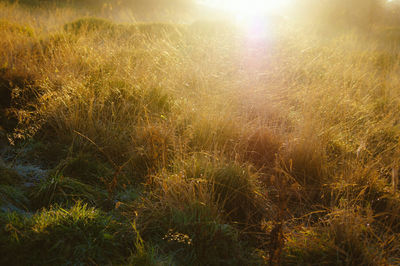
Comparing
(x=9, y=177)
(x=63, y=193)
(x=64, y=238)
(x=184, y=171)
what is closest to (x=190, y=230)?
(x=184, y=171)

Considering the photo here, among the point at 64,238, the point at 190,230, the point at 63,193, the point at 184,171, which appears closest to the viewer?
the point at 64,238

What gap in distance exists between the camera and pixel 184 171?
203 cm

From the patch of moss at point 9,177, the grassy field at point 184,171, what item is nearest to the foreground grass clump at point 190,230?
the grassy field at point 184,171

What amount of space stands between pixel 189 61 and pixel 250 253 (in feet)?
10.3

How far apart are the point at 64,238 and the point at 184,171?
2.81 feet

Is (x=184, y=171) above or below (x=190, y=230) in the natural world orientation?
above

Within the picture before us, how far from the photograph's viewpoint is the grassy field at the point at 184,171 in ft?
5.28

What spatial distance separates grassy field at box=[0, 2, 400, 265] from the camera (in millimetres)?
1608

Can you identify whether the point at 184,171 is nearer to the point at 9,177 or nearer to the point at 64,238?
the point at 64,238

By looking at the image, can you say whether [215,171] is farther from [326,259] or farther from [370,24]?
[370,24]

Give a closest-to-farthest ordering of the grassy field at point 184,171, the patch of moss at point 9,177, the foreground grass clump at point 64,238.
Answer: the foreground grass clump at point 64,238 → the grassy field at point 184,171 → the patch of moss at point 9,177

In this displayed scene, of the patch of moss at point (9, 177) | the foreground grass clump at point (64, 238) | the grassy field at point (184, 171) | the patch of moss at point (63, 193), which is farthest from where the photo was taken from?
the patch of moss at point (9, 177)

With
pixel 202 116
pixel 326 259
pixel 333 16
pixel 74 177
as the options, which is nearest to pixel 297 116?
pixel 202 116

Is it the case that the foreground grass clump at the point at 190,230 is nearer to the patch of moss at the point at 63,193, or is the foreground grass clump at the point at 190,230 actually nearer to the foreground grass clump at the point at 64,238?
the foreground grass clump at the point at 64,238
